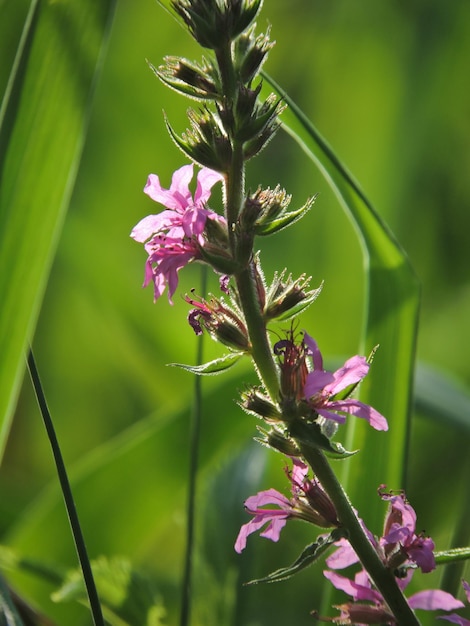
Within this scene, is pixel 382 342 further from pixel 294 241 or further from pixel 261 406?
pixel 294 241

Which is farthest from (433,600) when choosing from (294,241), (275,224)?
(294,241)

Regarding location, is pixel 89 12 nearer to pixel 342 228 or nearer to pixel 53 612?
pixel 53 612

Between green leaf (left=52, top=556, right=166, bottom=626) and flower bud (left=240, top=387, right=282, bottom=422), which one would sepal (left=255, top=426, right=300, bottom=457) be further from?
green leaf (left=52, top=556, right=166, bottom=626)

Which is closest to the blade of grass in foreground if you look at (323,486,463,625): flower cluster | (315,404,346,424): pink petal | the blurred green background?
(323,486,463,625): flower cluster

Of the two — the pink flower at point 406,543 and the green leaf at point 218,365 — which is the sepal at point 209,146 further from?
the pink flower at point 406,543

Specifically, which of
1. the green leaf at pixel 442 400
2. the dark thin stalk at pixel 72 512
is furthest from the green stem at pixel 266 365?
the green leaf at pixel 442 400

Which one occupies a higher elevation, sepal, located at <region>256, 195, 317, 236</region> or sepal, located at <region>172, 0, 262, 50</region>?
sepal, located at <region>172, 0, 262, 50</region>

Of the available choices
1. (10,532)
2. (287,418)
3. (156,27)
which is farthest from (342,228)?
(287,418)
